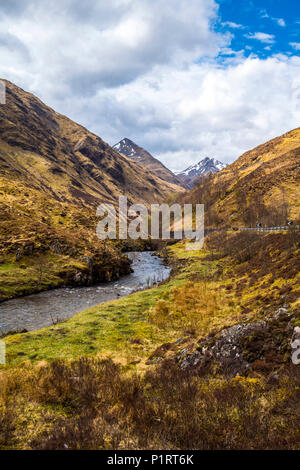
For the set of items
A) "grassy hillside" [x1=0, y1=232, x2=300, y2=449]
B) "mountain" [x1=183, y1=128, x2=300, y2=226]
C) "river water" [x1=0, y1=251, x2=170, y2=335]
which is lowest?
"river water" [x1=0, y1=251, x2=170, y2=335]

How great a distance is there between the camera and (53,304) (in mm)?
29484

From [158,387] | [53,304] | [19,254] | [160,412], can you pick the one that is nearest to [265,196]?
[19,254]

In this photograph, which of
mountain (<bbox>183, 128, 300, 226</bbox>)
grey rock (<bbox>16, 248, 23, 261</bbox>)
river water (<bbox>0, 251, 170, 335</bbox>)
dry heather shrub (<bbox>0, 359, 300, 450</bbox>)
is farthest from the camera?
mountain (<bbox>183, 128, 300, 226</bbox>)

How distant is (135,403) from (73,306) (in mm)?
24261

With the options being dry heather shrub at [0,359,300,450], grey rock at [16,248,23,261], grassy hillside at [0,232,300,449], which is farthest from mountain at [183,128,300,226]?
dry heather shrub at [0,359,300,450]

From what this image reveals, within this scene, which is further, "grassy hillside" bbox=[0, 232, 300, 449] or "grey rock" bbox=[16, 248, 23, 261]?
"grey rock" bbox=[16, 248, 23, 261]

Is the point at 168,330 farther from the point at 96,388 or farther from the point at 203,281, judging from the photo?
the point at 203,281

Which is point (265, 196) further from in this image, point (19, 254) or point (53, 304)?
point (53, 304)

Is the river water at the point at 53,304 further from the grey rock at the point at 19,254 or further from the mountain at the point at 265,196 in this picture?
the mountain at the point at 265,196

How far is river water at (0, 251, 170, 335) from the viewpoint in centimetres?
2353

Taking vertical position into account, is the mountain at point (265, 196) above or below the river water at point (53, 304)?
above

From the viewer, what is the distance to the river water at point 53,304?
926 inches

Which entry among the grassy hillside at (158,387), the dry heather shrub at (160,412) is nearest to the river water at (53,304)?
the grassy hillside at (158,387)

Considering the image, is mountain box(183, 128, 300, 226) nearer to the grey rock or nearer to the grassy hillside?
the grassy hillside
